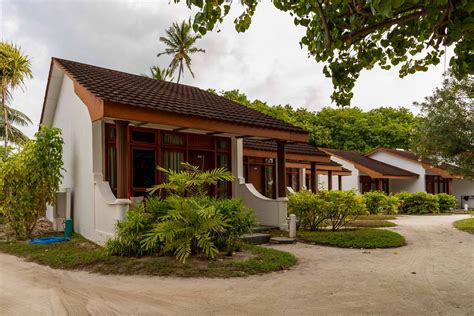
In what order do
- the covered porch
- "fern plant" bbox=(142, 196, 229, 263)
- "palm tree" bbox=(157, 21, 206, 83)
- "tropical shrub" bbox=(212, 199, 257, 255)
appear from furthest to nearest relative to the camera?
"palm tree" bbox=(157, 21, 206, 83)
the covered porch
"tropical shrub" bbox=(212, 199, 257, 255)
"fern plant" bbox=(142, 196, 229, 263)

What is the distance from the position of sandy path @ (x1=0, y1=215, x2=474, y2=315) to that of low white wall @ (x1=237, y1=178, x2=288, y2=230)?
4207mm

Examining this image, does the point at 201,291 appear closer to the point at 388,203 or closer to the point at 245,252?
the point at 245,252

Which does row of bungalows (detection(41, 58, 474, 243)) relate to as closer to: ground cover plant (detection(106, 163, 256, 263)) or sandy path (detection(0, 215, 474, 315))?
ground cover plant (detection(106, 163, 256, 263))

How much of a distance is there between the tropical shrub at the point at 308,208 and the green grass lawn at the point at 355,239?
620mm

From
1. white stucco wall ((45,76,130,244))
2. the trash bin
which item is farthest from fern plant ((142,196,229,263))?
the trash bin

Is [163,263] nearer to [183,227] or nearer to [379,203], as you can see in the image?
[183,227]

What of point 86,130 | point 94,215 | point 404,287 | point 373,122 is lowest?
point 404,287

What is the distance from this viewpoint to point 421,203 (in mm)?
26297

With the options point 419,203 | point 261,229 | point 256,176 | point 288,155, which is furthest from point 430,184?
point 261,229

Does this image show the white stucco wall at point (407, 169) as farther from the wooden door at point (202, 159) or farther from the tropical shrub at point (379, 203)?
the wooden door at point (202, 159)

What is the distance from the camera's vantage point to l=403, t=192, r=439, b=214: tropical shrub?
85.8ft

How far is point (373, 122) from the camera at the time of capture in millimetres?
51219

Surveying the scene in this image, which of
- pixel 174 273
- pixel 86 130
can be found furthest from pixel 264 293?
pixel 86 130

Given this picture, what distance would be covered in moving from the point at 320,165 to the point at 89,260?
19616mm
